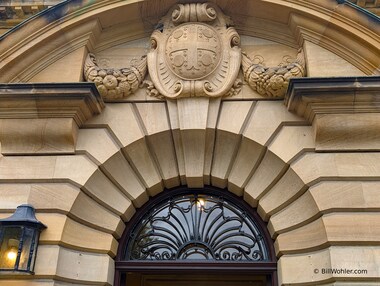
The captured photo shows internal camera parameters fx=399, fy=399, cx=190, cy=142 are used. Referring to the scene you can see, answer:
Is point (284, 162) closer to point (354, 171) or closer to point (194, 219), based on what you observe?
point (354, 171)

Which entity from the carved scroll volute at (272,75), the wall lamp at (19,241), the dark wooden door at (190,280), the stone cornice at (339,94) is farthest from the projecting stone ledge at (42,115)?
the dark wooden door at (190,280)

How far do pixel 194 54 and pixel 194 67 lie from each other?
199 mm

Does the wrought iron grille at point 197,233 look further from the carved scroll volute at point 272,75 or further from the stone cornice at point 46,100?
the stone cornice at point 46,100

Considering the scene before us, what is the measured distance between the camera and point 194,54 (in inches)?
229

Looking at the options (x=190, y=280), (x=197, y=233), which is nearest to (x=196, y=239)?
(x=197, y=233)

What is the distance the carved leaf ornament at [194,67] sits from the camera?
571 cm

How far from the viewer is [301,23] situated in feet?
19.0

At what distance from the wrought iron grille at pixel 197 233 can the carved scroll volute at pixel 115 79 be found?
5.97 feet

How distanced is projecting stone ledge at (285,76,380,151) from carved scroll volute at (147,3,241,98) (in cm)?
112

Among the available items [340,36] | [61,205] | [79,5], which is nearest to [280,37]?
[340,36]

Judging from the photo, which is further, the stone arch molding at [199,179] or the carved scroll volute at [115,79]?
the carved scroll volute at [115,79]

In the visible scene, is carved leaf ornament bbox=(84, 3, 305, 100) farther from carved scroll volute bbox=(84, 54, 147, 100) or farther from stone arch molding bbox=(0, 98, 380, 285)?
stone arch molding bbox=(0, 98, 380, 285)

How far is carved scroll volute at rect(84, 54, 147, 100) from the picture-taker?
5793 mm

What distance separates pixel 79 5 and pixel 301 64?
11.1 feet
